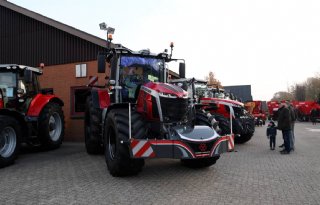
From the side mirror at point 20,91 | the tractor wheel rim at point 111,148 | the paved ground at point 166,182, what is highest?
the side mirror at point 20,91

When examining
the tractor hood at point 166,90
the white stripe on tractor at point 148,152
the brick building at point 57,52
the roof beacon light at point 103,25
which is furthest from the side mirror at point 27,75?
the white stripe on tractor at point 148,152

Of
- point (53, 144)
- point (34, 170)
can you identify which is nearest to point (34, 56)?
point (53, 144)

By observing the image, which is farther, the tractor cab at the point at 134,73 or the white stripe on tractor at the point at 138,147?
the tractor cab at the point at 134,73

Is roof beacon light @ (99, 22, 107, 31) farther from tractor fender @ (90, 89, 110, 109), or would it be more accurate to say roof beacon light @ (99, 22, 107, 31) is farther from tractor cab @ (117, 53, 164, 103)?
tractor fender @ (90, 89, 110, 109)

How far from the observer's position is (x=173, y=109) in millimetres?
7215

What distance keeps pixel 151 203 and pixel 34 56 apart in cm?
1205

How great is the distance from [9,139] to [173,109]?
14.0 ft

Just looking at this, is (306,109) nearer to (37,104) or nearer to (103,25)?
(103,25)

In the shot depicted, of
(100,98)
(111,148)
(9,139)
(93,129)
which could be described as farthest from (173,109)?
(9,139)

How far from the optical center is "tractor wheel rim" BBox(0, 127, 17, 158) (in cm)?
854

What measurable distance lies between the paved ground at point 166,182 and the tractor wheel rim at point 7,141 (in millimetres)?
398

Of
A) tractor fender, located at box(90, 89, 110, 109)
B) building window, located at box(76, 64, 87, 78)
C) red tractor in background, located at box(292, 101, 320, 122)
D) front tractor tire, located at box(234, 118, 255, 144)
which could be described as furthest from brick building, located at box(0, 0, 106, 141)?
red tractor in background, located at box(292, 101, 320, 122)

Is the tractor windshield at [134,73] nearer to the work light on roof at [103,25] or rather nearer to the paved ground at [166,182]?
the work light on roof at [103,25]

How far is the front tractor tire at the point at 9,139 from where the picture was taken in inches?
Answer: 331
